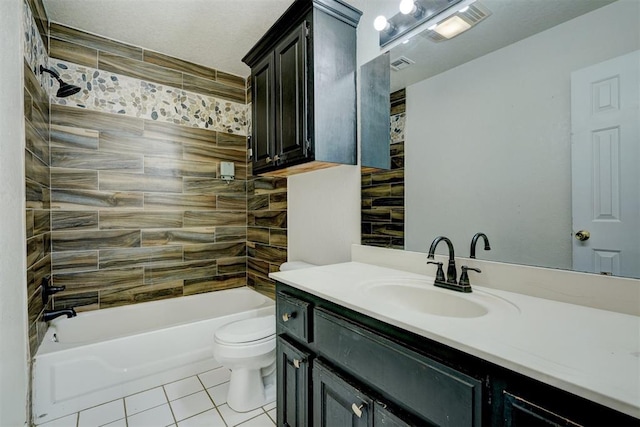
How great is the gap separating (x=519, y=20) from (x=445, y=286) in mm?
1092

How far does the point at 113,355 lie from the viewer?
5.98 feet

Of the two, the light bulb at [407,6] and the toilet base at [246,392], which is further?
the toilet base at [246,392]

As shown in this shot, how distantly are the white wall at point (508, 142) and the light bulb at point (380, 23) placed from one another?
1.26 feet

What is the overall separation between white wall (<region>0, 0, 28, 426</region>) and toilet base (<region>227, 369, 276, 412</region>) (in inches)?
38.1

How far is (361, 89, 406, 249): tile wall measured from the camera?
60.9 inches

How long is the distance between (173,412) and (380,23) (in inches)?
100

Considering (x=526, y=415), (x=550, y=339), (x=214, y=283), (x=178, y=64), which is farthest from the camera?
(x=214, y=283)

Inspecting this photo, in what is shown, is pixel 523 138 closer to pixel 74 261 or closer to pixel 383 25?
pixel 383 25

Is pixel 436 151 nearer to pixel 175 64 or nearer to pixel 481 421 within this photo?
pixel 481 421

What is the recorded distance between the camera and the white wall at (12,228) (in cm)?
112

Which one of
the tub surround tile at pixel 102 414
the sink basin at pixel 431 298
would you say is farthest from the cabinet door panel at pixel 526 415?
the tub surround tile at pixel 102 414

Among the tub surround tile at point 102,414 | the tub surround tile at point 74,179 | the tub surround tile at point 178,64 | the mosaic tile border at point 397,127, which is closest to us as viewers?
the mosaic tile border at point 397,127

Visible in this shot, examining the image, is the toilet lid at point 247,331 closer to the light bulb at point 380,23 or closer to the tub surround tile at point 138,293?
the tub surround tile at point 138,293

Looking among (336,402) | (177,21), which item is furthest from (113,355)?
(177,21)
